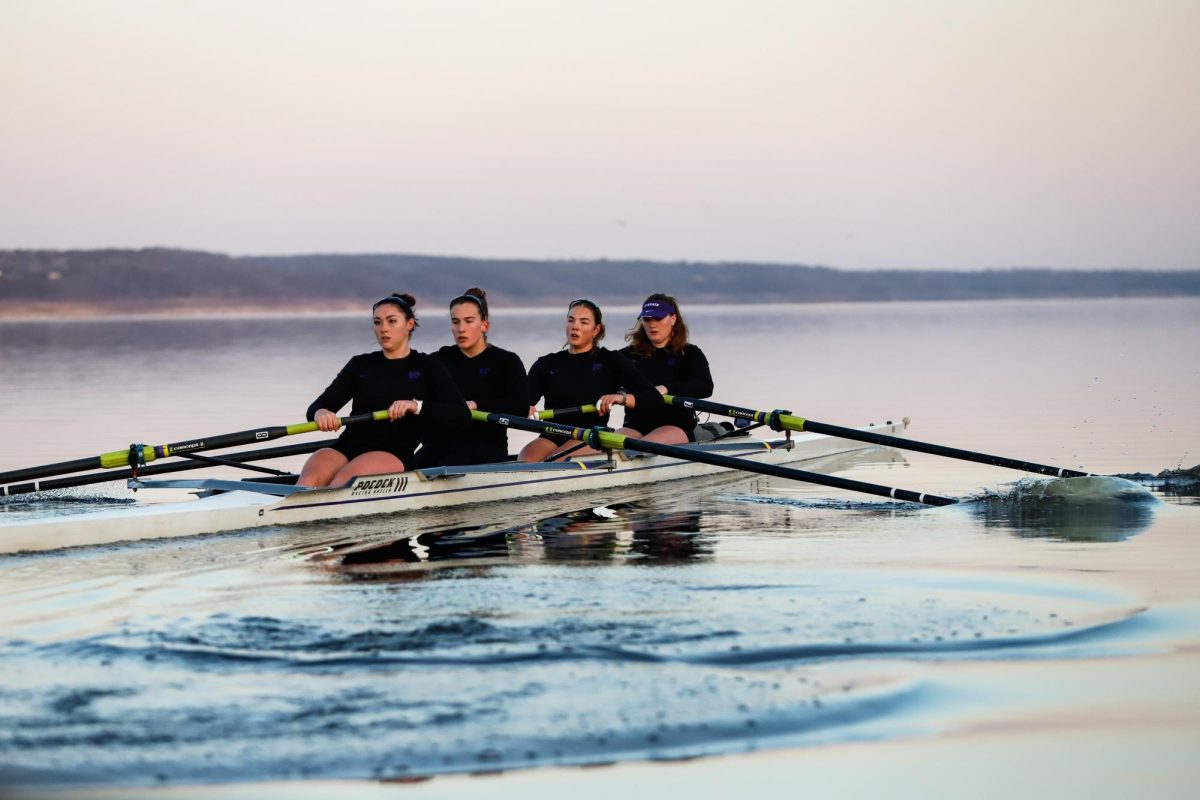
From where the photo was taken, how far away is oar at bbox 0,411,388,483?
9.54 m

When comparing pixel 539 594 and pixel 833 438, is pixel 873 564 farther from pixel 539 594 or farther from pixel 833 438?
pixel 833 438

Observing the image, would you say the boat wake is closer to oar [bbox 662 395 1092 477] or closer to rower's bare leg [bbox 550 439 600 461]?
oar [bbox 662 395 1092 477]

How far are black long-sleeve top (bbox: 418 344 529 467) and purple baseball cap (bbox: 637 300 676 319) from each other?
1791 millimetres

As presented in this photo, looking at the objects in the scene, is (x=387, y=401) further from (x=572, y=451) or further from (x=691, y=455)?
(x=572, y=451)

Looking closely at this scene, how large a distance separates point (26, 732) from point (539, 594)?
111 inches

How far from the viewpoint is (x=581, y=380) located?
12.5 metres

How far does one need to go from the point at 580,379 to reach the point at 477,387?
1147 mm

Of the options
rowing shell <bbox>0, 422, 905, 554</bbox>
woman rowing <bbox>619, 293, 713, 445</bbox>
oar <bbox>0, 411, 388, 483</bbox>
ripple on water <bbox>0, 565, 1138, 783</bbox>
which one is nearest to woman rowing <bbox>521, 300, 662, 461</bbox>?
rowing shell <bbox>0, 422, 905, 554</bbox>

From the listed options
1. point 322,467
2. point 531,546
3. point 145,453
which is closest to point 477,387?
point 322,467

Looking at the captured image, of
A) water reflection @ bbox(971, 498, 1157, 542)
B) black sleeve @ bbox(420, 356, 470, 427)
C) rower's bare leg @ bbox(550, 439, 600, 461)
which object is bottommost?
water reflection @ bbox(971, 498, 1157, 542)

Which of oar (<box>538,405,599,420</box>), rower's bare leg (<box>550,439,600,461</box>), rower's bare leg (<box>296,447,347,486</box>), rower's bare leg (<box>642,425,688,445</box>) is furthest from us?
rower's bare leg (<box>642,425,688,445</box>)

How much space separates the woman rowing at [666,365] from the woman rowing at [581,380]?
1.77 feet

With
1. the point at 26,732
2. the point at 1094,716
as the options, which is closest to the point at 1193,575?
the point at 1094,716

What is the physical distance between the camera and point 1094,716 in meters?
5.41
